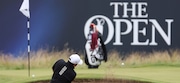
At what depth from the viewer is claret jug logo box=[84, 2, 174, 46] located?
1909 centimetres

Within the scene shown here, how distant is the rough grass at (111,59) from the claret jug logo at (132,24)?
39 centimetres

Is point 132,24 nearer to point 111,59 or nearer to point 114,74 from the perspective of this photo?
point 111,59

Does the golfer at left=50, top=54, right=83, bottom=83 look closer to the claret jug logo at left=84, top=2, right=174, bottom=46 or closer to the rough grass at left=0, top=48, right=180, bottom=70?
the rough grass at left=0, top=48, right=180, bottom=70

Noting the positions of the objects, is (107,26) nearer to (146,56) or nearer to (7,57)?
(146,56)

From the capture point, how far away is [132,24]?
19.1m

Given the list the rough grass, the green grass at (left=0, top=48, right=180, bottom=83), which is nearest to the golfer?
the green grass at (left=0, top=48, right=180, bottom=83)

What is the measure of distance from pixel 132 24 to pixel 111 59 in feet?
4.23

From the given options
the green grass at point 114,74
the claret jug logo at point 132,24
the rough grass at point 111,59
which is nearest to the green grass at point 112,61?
the rough grass at point 111,59

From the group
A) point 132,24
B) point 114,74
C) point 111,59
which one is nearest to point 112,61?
point 111,59

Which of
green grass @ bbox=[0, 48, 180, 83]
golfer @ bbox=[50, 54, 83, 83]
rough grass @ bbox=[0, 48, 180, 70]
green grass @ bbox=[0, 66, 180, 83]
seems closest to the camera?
golfer @ bbox=[50, 54, 83, 83]

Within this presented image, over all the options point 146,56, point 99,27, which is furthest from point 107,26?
point 146,56

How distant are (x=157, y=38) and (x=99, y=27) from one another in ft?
6.14

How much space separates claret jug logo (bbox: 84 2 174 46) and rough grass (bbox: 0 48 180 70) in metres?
0.39

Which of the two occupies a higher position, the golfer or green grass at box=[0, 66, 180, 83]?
the golfer
